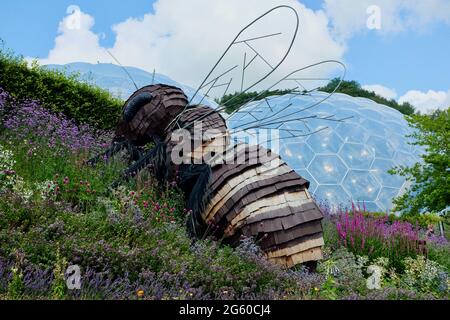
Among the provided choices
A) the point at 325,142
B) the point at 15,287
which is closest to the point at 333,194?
the point at 325,142

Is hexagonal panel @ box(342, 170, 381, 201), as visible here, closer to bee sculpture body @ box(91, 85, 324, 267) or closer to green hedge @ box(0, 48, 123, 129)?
green hedge @ box(0, 48, 123, 129)

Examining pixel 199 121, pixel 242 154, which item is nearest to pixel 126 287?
pixel 242 154

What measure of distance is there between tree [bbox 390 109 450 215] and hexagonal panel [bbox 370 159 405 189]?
12.8 inches

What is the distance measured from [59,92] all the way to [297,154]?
783 centimetres

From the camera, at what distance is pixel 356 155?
15.6 m

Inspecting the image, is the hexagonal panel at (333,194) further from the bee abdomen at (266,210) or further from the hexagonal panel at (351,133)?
A: the bee abdomen at (266,210)

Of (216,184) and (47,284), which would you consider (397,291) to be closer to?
(216,184)

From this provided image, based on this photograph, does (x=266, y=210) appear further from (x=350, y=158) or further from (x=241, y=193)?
(x=350, y=158)

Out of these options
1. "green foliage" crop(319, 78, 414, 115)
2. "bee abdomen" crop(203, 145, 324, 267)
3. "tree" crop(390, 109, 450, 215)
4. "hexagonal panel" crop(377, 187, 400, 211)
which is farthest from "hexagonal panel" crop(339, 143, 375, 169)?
"green foliage" crop(319, 78, 414, 115)

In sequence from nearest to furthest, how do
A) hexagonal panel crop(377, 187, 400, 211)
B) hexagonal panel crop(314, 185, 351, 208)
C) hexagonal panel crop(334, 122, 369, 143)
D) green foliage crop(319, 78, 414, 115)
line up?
hexagonal panel crop(314, 185, 351, 208), hexagonal panel crop(377, 187, 400, 211), hexagonal panel crop(334, 122, 369, 143), green foliage crop(319, 78, 414, 115)

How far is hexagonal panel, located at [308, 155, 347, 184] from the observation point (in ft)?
48.8
